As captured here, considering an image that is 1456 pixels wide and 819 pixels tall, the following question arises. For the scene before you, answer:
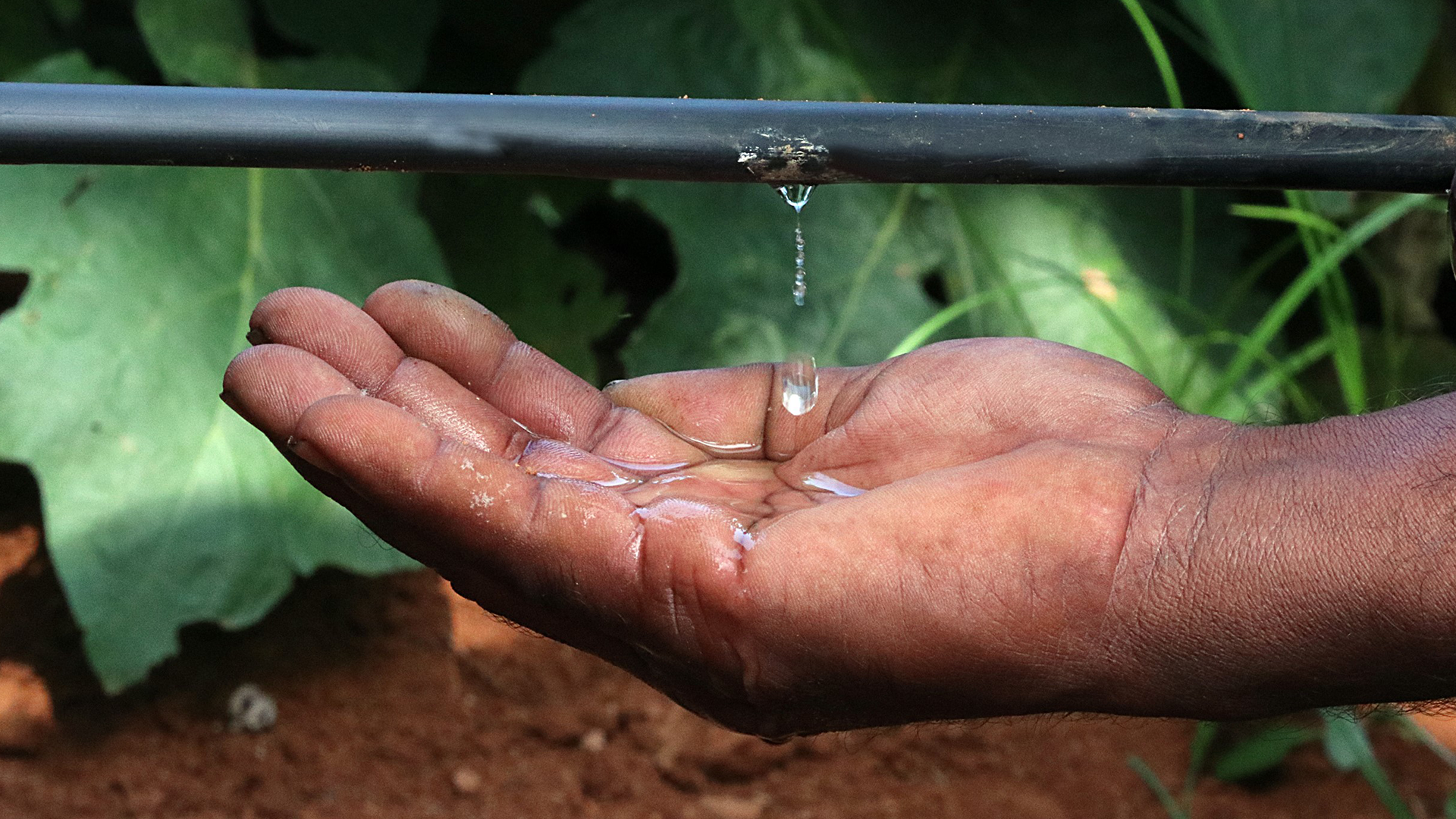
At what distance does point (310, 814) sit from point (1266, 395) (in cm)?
152

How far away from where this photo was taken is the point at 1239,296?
2.08 metres

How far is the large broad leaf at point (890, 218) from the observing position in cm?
191

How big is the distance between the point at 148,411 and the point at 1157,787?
141 centimetres

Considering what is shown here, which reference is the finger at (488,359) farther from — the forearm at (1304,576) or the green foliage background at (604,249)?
the green foliage background at (604,249)

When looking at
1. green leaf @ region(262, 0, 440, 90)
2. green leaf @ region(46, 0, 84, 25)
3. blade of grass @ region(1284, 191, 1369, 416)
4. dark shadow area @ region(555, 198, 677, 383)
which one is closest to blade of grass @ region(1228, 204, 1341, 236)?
blade of grass @ region(1284, 191, 1369, 416)

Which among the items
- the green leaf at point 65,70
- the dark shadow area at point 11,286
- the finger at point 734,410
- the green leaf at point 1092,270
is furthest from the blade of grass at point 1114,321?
the dark shadow area at point 11,286

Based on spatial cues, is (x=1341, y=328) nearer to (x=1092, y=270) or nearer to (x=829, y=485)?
(x=1092, y=270)

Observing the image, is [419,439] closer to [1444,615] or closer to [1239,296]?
[1444,615]

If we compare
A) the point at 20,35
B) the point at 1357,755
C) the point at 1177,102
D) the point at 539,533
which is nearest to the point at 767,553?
the point at 539,533

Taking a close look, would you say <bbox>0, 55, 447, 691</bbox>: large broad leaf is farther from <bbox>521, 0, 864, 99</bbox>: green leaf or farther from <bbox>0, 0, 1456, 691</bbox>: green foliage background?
<bbox>521, 0, 864, 99</bbox>: green leaf

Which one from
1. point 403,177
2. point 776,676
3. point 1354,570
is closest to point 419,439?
point 776,676

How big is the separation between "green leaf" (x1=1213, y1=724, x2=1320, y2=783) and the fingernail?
1.30 metres

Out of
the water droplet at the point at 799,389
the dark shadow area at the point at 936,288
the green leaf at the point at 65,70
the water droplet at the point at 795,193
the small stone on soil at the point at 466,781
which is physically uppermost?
the water droplet at the point at 795,193

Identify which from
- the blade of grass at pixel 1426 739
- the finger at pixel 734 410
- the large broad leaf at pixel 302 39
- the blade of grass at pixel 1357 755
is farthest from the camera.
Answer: the large broad leaf at pixel 302 39
